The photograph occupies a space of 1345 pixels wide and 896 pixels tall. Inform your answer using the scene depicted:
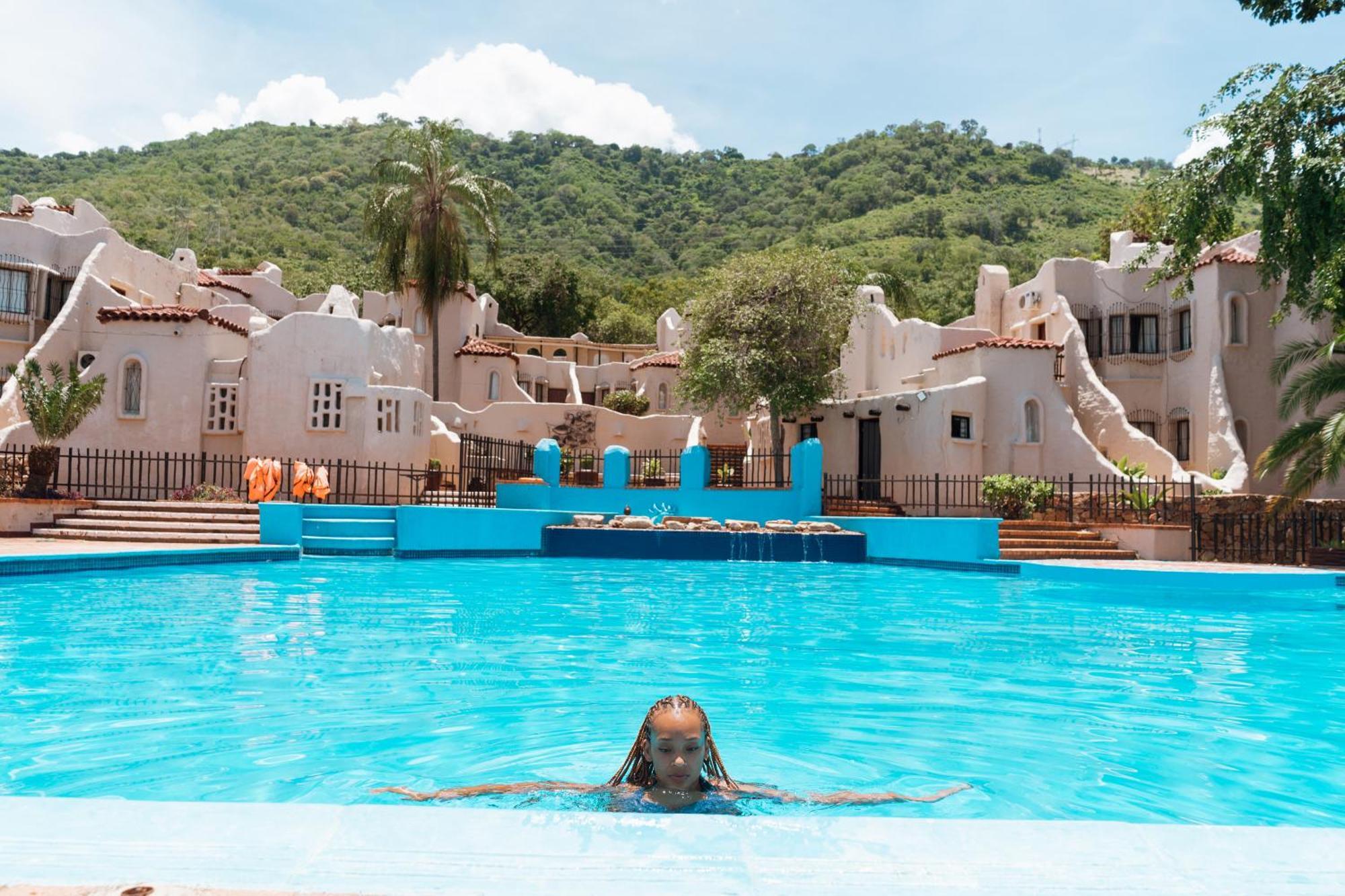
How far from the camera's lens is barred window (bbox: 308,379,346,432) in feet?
85.5

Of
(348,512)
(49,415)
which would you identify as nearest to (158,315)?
(49,415)

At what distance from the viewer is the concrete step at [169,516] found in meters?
19.0

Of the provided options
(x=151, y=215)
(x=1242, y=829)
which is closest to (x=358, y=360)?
(x=1242, y=829)

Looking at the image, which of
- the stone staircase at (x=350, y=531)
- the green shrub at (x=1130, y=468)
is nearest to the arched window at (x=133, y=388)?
the stone staircase at (x=350, y=531)

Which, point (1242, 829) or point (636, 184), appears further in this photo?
point (636, 184)

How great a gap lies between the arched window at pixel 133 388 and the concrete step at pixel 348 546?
358 inches

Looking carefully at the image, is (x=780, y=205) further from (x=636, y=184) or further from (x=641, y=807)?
(x=641, y=807)

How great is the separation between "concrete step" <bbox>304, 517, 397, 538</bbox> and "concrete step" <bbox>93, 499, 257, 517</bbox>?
49.0 inches

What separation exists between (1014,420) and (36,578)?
23233mm

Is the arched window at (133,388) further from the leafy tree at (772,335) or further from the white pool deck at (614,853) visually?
the white pool deck at (614,853)

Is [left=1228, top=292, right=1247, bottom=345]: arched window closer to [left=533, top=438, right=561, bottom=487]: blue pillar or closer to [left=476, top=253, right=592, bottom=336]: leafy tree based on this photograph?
[left=533, top=438, right=561, bottom=487]: blue pillar

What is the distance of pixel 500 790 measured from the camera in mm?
4316

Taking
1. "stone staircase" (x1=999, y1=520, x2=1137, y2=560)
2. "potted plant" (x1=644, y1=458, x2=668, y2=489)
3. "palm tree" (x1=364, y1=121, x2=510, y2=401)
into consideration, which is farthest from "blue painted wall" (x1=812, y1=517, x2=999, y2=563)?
"palm tree" (x1=364, y1=121, x2=510, y2=401)

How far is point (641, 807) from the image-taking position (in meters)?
3.98
